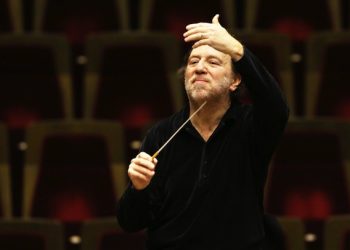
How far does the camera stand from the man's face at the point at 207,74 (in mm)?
573

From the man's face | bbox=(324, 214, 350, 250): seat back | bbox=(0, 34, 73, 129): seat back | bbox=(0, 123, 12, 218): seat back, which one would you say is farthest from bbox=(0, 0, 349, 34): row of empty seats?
the man's face

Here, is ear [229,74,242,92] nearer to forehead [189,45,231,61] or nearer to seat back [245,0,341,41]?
forehead [189,45,231,61]

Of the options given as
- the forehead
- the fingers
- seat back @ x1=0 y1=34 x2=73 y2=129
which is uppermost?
the forehead

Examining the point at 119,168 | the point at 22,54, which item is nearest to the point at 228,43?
the point at 119,168

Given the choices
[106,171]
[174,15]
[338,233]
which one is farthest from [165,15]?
[338,233]

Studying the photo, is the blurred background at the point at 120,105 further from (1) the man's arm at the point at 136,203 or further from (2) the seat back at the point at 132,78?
(1) the man's arm at the point at 136,203

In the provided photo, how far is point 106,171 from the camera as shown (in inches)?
32.9

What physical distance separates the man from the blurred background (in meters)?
0.18

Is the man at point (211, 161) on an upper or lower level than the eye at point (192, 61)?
lower

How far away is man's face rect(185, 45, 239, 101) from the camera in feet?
1.88

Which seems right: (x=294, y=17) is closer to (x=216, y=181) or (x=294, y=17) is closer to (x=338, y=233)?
(x=338, y=233)

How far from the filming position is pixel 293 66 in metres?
1.01

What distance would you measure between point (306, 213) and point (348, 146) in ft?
0.24

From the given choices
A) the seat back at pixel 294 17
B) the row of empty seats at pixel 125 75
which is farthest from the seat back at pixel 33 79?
the seat back at pixel 294 17
